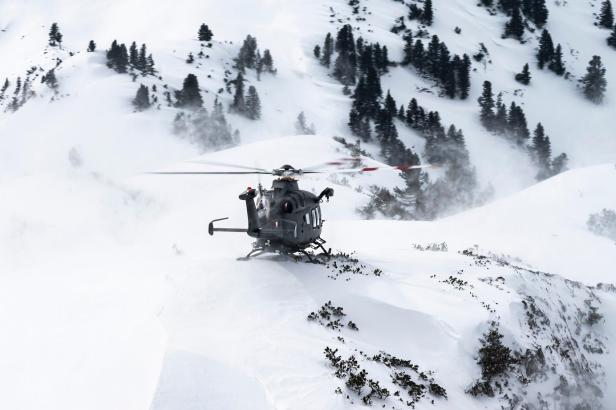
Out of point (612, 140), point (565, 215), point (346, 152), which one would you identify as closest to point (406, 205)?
point (346, 152)

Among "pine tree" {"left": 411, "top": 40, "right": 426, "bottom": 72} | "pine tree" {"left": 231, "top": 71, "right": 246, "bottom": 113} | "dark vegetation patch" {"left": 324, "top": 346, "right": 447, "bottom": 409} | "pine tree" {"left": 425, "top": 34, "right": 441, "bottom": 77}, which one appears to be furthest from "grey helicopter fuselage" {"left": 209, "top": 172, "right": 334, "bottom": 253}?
"pine tree" {"left": 411, "top": 40, "right": 426, "bottom": 72}

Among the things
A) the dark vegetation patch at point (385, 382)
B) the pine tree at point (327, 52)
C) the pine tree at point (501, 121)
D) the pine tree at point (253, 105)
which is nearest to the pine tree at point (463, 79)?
the pine tree at point (501, 121)

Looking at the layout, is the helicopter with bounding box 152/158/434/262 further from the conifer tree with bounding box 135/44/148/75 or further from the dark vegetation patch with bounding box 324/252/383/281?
the conifer tree with bounding box 135/44/148/75

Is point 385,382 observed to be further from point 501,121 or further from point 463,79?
point 463,79

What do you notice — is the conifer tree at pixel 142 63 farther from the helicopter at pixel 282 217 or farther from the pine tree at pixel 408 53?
the helicopter at pixel 282 217

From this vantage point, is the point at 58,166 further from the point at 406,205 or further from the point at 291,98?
the point at 291,98
